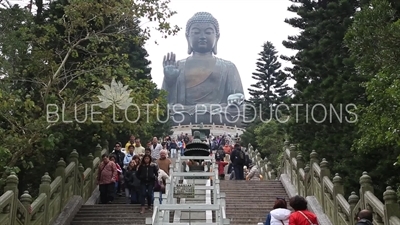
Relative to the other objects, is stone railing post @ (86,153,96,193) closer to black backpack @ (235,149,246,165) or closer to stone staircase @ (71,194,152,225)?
stone staircase @ (71,194,152,225)

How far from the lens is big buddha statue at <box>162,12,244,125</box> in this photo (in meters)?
38.8

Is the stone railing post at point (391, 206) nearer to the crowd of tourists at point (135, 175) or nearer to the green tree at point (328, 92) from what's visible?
the green tree at point (328, 92)

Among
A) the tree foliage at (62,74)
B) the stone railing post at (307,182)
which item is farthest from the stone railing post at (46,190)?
the stone railing post at (307,182)

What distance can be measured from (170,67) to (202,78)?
9.17ft

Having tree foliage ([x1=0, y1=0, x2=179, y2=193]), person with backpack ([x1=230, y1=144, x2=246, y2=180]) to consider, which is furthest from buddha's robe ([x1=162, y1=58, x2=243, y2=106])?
tree foliage ([x1=0, y1=0, x2=179, y2=193])

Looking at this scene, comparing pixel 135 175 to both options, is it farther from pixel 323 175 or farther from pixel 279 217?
pixel 279 217

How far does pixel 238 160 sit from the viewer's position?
12539 mm

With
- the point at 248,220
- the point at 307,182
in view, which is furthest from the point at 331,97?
the point at 248,220

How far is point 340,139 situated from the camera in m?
11.0

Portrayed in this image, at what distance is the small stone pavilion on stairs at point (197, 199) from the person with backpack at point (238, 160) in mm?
1024

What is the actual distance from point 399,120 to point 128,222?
4.62 metres

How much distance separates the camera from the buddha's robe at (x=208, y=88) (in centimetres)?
3925

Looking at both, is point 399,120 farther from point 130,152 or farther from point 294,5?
point 294,5

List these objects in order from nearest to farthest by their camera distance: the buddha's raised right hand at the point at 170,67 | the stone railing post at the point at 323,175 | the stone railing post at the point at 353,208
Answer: the stone railing post at the point at 353,208 → the stone railing post at the point at 323,175 → the buddha's raised right hand at the point at 170,67
